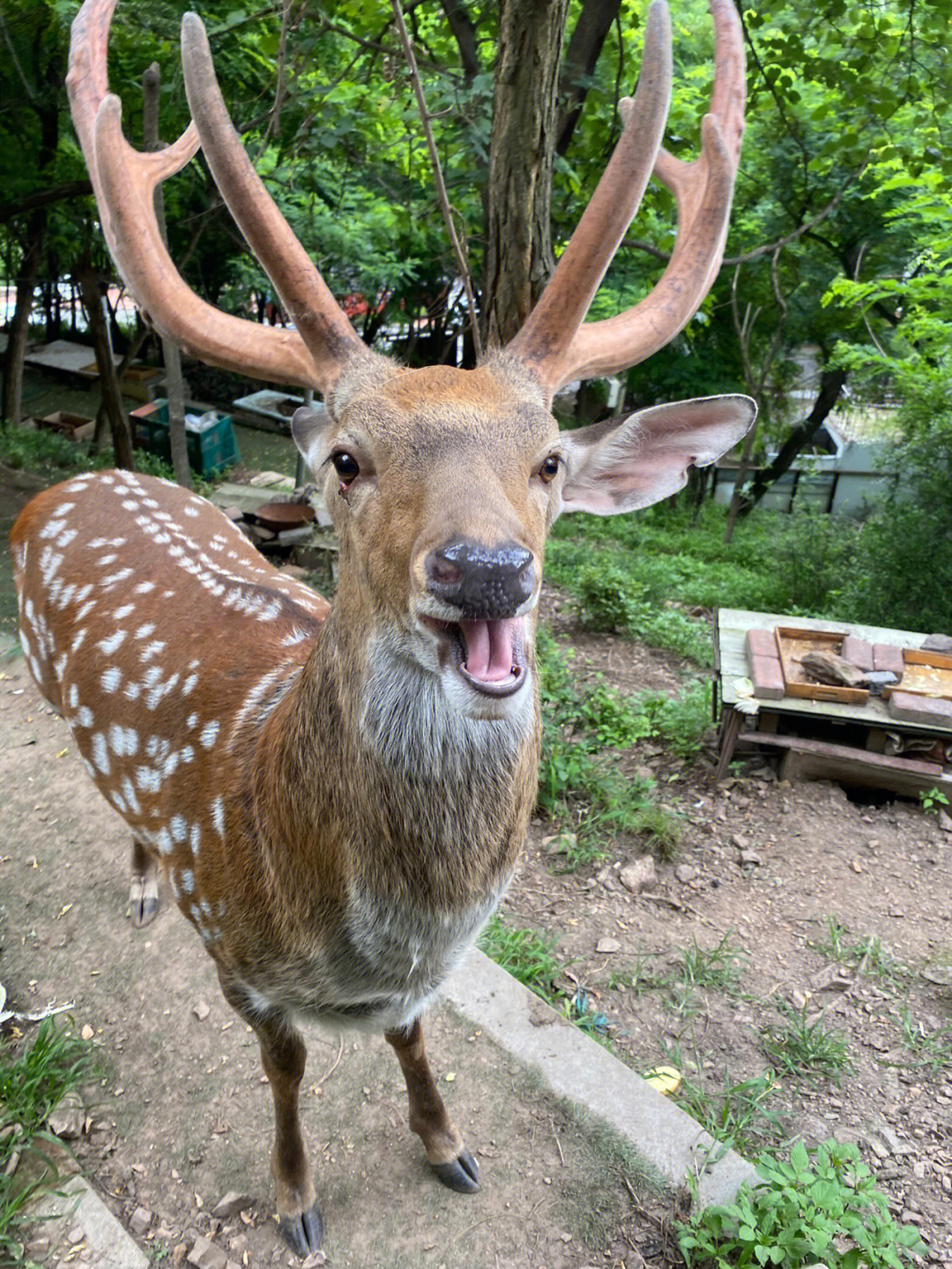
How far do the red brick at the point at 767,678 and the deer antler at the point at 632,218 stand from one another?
8.07 feet

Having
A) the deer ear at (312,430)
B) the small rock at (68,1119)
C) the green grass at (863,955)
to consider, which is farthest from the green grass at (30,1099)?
the green grass at (863,955)

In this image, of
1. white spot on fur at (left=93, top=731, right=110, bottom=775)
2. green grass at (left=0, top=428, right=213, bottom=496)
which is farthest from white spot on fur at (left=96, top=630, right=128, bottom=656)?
green grass at (left=0, top=428, right=213, bottom=496)

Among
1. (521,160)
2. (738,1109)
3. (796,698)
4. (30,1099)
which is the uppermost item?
(521,160)

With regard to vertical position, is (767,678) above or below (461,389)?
below

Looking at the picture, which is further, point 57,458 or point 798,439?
point 798,439

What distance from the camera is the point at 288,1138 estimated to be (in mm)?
2170

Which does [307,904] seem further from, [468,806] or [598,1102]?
[598,1102]

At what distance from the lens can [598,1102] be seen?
240 cm

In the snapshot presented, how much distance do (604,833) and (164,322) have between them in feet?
9.31

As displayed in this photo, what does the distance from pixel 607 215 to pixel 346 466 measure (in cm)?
69

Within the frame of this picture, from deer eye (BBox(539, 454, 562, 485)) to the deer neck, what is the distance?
0.40m

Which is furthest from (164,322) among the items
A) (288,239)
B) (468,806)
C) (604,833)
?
(604,833)

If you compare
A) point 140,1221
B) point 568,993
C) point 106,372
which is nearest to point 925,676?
point 568,993

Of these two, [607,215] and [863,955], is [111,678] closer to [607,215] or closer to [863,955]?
[607,215]
